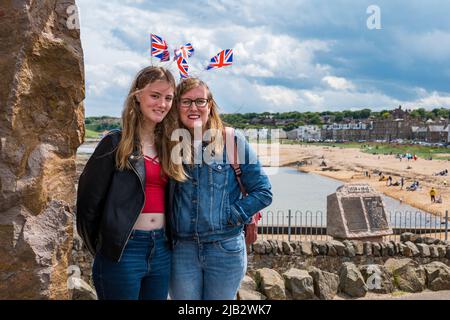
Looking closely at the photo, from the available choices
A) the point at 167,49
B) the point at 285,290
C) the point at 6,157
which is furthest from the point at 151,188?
the point at 285,290

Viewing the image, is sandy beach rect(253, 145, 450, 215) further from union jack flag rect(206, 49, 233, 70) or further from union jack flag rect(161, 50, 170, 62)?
union jack flag rect(161, 50, 170, 62)

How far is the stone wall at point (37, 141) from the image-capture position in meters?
2.75

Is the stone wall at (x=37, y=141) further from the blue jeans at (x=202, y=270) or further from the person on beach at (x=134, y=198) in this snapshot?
the blue jeans at (x=202, y=270)

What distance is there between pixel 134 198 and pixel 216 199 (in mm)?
530

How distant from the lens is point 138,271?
3.01m

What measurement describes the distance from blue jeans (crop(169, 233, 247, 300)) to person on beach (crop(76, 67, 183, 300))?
7 cm

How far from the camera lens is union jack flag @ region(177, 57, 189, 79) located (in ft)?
11.1

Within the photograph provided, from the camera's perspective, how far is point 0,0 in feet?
8.94

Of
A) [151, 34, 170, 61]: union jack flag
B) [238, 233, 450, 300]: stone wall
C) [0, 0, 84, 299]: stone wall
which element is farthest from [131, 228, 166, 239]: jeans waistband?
[238, 233, 450, 300]: stone wall

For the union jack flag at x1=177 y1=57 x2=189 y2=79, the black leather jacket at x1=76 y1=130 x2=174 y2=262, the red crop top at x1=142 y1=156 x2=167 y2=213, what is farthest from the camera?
the union jack flag at x1=177 y1=57 x2=189 y2=79

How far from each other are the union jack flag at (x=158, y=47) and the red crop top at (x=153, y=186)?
841mm

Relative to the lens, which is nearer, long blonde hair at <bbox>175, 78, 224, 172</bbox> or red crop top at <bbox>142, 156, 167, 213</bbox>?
red crop top at <bbox>142, 156, 167, 213</bbox>

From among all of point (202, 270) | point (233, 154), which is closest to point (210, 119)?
point (233, 154)
